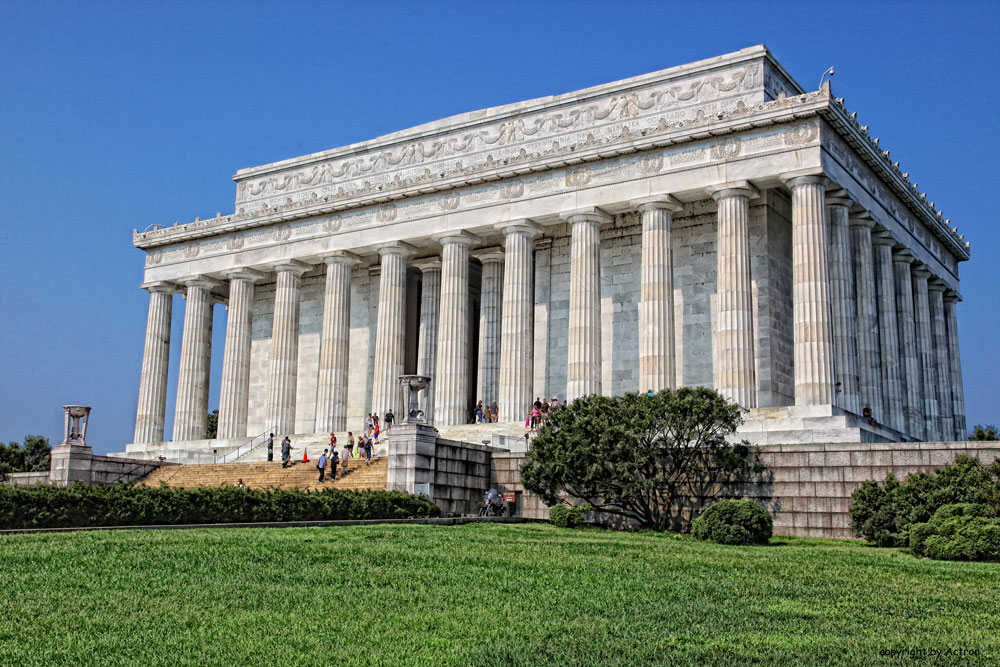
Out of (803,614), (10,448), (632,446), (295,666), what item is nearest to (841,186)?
(632,446)

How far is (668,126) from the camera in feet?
134

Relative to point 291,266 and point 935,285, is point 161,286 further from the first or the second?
point 935,285

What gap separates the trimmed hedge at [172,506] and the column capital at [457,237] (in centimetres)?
1947

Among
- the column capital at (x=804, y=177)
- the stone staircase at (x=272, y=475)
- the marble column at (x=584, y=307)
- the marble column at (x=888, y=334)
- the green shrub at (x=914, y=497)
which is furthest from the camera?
the marble column at (x=888, y=334)

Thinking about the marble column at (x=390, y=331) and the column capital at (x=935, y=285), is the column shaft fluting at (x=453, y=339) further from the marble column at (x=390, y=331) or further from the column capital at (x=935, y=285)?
the column capital at (x=935, y=285)

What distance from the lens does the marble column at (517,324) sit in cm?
4331

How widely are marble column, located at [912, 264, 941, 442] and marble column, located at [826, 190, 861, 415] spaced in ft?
25.0

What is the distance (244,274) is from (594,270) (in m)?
20.0

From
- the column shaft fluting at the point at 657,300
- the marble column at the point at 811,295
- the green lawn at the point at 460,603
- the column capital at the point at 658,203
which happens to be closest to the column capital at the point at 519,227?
the column capital at the point at 658,203

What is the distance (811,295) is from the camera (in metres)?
37.7

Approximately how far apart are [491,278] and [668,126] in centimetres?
1241

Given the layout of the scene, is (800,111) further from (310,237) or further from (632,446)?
(310,237)

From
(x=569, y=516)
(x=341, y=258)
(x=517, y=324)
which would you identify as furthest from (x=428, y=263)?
(x=569, y=516)

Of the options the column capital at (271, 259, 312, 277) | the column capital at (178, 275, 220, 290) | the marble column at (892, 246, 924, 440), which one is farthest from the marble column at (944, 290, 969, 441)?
the column capital at (178, 275, 220, 290)
